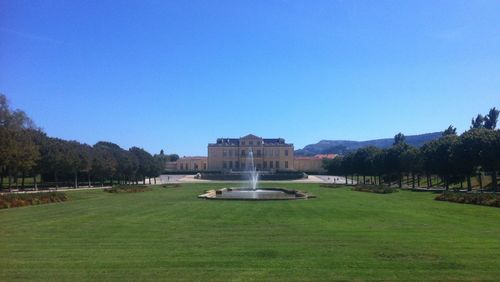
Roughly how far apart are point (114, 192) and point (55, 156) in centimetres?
1026

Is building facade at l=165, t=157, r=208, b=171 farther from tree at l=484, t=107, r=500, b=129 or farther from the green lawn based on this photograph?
the green lawn

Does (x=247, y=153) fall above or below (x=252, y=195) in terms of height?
above

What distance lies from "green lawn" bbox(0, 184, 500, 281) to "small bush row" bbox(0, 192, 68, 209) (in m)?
10.1

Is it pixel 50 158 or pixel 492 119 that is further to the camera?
pixel 492 119

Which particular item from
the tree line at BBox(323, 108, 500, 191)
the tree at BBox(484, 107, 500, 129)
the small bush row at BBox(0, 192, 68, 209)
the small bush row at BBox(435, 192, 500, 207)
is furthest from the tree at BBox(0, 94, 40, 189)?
the tree at BBox(484, 107, 500, 129)

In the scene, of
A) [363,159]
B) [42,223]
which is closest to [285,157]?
[363,159]

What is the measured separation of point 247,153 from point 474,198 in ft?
387

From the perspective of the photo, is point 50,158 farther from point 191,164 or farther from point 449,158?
point 191,164

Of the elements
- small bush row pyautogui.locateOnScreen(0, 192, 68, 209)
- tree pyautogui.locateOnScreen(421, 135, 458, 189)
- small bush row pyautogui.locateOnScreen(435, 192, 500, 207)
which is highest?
tree pyautogui.locateOnScreen(421, 135, 458, 189)

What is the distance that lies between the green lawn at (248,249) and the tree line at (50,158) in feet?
90.2

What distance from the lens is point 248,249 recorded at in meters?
12.0

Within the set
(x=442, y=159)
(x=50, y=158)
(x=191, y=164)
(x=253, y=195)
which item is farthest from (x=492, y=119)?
(x=191, y=164)

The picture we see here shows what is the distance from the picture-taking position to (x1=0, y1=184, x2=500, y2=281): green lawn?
31.2ft

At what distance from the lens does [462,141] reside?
47.9m
